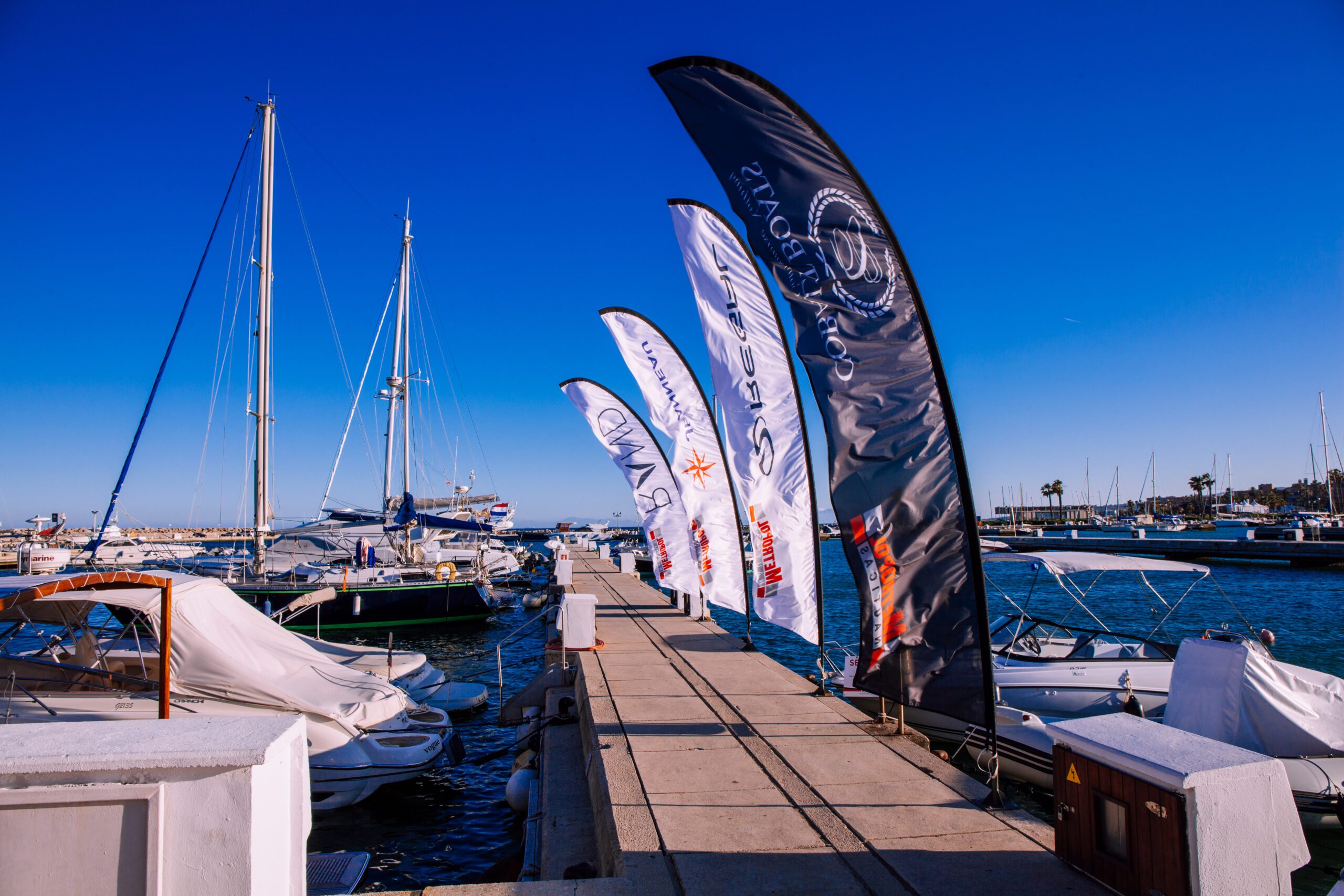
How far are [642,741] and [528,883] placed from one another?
3352 mm

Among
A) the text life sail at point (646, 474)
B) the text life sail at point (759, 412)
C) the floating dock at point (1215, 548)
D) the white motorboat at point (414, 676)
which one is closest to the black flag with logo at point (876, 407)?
the text life sail at point (759, 412)

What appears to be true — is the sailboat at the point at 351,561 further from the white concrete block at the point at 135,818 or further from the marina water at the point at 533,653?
the white concrete block at the point at 135,818

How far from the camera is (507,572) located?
136 ft

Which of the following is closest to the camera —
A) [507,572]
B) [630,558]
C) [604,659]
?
[604,659]

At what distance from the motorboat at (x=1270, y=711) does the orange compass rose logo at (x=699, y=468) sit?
7.74 metres

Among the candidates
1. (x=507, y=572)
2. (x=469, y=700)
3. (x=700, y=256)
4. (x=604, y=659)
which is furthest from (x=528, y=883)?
(x=507, y=572)

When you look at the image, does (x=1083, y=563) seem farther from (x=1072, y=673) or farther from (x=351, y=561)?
(x=351, y=561)

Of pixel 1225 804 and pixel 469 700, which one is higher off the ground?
pixel 1225 804

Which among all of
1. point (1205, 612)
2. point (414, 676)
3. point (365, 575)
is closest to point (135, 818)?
point (414, 676)

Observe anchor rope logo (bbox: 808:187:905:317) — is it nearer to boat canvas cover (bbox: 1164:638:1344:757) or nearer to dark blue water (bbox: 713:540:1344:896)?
boat canvas cover (bbox: 1164:638:1344:757)

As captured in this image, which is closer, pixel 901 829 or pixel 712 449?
pixel 901 829

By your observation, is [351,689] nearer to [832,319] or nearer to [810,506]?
[810,506]

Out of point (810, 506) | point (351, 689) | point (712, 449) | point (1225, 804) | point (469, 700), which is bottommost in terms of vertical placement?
point (469, 700)

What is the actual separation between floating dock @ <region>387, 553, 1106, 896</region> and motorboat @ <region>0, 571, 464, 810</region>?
11.4 feet
